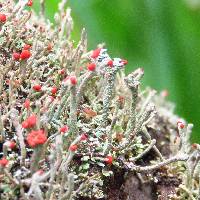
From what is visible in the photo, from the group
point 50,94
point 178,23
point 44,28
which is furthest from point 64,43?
point 178,23

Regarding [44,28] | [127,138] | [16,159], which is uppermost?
[44,28]

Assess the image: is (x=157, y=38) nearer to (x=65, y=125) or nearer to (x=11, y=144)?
(x=65, y=125)

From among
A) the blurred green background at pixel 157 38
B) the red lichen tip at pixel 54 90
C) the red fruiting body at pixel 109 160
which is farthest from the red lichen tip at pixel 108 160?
the blurred green background at pixel 157 38

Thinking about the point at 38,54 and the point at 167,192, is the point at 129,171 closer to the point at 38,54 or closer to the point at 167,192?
the point at 167,192

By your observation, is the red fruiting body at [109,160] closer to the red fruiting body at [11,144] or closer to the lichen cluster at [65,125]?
the lichen cluster at [65,125]

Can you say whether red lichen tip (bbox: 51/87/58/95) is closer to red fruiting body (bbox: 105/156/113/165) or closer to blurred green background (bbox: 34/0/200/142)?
red fruiting body (bbox: 105/156/113/165)
